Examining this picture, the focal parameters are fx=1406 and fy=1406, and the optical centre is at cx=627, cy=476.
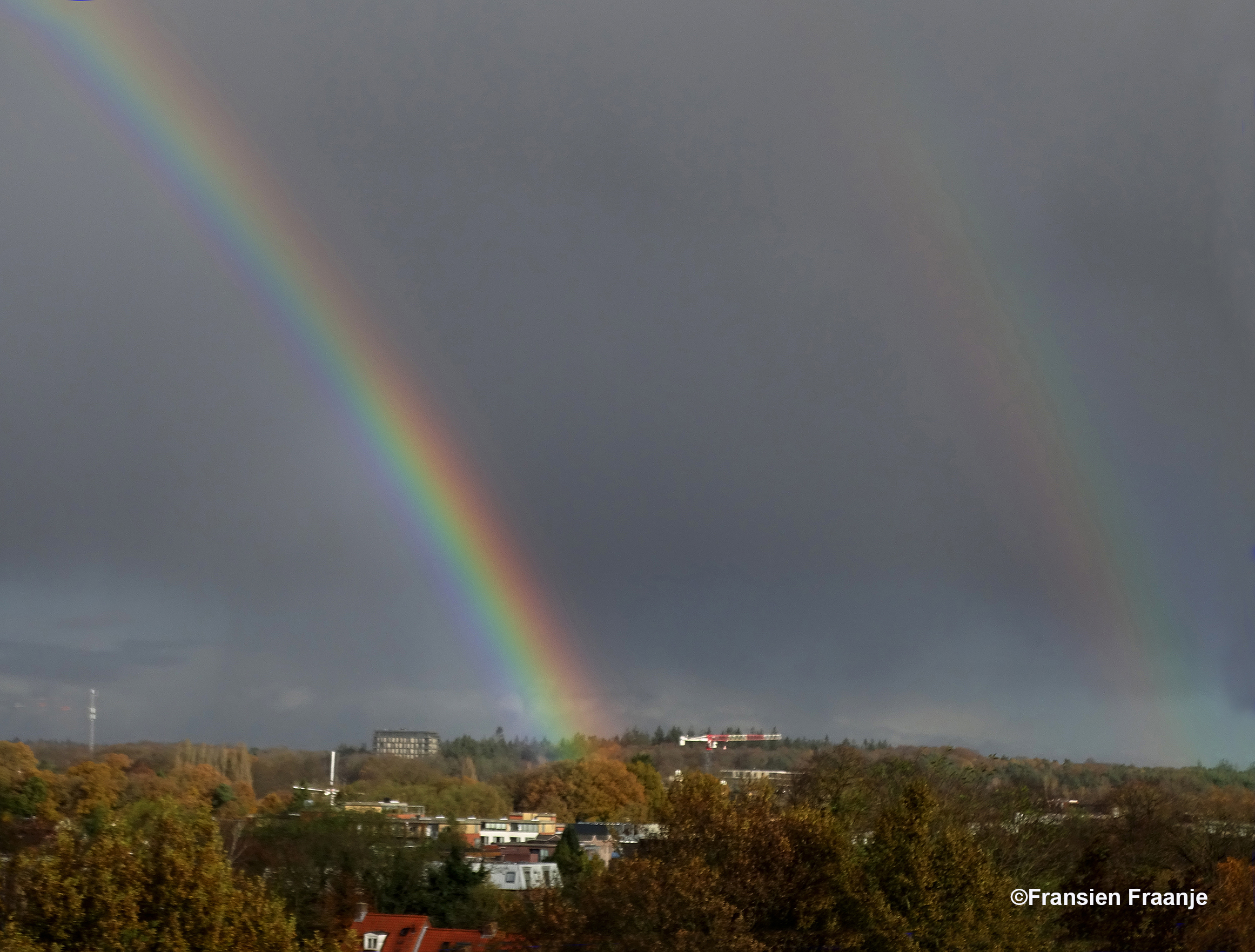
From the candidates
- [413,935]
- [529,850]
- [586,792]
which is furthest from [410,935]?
[586,792]

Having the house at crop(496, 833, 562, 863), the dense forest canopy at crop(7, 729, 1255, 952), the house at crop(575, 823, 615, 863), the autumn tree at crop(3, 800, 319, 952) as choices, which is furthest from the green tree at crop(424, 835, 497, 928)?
→ the autumn tree at crop(3, 800, 319, 952)

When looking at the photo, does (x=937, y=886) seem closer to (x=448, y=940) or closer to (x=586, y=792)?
(x=448, y=940)

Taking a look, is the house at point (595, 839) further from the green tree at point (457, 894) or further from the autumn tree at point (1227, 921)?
the autumn tree at point (1227, 921)

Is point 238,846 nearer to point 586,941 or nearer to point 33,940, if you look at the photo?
point 586,941

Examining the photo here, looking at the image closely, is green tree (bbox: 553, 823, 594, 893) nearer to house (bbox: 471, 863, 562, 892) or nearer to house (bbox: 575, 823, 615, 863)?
house (bbox: 471, 863, 562, 892)

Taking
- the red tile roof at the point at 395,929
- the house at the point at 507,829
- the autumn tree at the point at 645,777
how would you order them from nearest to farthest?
the red tile roof at the point at 395,929 < the house at the point at 507,829 < the autumn tree at the point at 645,777

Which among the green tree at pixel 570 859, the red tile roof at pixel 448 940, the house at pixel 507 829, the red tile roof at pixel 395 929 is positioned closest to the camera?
the red tile roof at pixel 448 940

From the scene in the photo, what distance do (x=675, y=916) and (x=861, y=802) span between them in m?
25.3

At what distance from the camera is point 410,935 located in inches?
2549

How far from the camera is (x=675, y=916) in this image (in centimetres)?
3422

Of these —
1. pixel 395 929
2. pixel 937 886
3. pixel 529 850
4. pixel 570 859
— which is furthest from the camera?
pixel 529 850

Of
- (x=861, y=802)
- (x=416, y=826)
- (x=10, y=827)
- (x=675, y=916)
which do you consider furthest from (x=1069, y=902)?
(x=416, y=826)

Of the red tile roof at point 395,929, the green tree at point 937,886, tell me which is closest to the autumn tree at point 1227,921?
the green tree at point 937,886

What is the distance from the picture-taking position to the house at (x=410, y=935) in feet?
204
